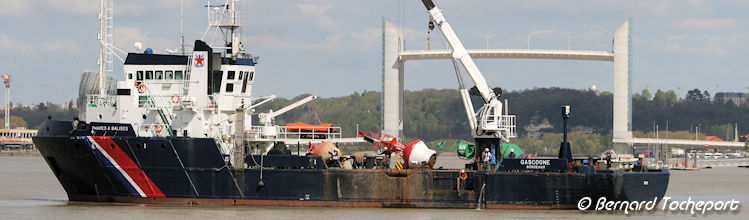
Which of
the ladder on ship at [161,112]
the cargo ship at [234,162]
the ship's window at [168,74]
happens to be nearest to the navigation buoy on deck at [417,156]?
the cargo ship at [234,162]

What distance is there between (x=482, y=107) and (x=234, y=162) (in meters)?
7.28

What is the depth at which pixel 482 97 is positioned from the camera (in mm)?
34094

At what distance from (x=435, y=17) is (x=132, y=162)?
33.5 ft

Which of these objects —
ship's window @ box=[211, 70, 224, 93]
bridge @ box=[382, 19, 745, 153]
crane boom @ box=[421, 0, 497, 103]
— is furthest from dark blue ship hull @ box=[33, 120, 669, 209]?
bridge @ box=[382, 19, 745, 153]

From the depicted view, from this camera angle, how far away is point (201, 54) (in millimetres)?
31891

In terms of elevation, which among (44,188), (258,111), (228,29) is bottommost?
(44,188)

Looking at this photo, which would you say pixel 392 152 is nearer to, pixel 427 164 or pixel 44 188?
pixel 427 164

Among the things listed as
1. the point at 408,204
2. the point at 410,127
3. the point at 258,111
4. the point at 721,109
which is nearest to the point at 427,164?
the point at 408,204

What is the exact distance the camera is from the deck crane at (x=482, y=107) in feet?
104

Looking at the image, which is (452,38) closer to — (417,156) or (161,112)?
(417,156)

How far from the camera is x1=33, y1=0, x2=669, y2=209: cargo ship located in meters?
29.4

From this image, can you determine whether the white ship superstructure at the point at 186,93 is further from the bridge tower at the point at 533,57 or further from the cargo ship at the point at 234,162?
the bridge tower at the point at 533,57

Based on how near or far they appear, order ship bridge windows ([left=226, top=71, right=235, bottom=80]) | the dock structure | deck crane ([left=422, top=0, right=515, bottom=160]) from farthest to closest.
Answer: the dock structure, ship bridge windows ([left=226, top=71, right=235, bottom=80]), deck crane ([left=422, top=0, right=515, bottom=160])

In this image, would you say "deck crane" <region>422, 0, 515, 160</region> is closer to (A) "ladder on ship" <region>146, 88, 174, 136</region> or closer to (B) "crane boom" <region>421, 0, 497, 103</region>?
(B) "crane boom" <region>421, 0, 497, 103</region>
